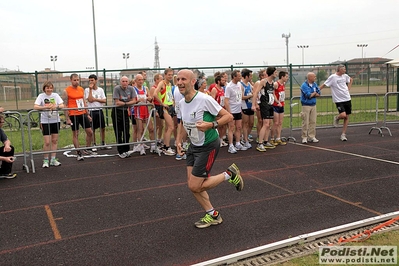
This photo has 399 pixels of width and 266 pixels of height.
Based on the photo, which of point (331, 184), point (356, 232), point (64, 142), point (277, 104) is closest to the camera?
point (356, 232)

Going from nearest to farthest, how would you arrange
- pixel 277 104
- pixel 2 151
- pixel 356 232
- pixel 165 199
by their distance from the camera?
pixel 356 232
pixel 165 199
pixel 2 151
pixel 277 104

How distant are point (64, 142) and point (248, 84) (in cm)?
607

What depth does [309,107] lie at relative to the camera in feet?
35.5

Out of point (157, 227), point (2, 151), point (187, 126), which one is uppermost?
point (187, 126)

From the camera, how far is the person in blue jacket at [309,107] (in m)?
10.6

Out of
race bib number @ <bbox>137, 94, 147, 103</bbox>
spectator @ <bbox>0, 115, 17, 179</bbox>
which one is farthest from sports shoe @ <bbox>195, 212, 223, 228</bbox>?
race bib number @ <bbox>137, 94, 147, 103</bbox>

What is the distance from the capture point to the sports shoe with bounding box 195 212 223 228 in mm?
4795

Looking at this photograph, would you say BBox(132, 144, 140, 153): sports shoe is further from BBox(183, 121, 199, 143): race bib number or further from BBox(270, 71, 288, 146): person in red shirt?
BBox(183, 121, 199, 143): race bib number

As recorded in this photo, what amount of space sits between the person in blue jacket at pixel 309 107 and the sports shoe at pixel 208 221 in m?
6.50

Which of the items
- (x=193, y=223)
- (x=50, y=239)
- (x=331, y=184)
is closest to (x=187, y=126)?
(x=193, y=223)

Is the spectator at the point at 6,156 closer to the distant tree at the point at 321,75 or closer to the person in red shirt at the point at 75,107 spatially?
the person in red shirt at the point at 75,107

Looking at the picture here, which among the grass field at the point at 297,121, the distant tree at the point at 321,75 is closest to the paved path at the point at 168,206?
the grass field at the point at 297,121

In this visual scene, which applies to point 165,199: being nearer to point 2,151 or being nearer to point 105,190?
point 105,190

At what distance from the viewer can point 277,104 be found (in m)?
10.1
